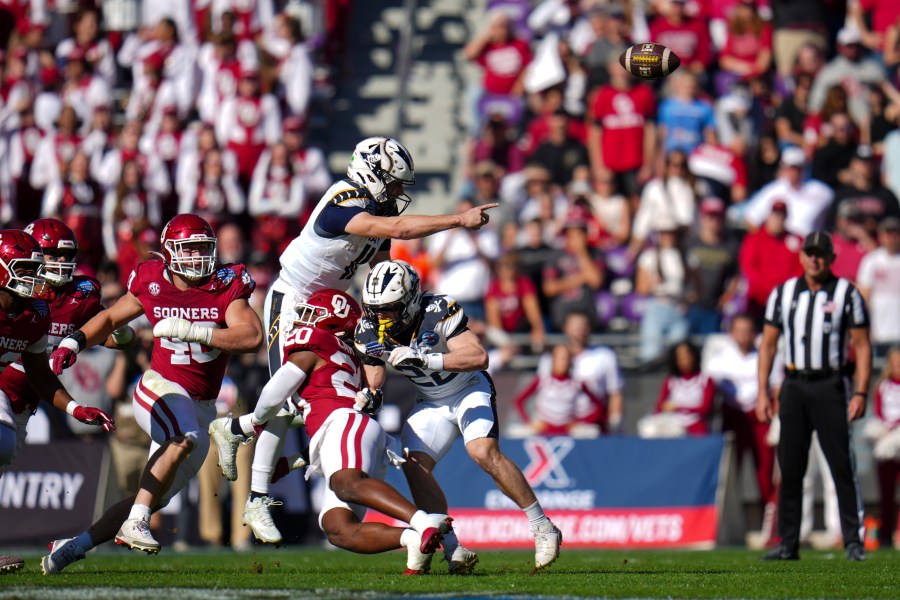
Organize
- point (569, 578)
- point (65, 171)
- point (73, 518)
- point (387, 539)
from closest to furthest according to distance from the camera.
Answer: point (387, 539) → point (569, 578) → point (73, 518) → point (65, 171)

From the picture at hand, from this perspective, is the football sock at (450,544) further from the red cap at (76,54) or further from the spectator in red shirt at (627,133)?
the red cap at (76,54)

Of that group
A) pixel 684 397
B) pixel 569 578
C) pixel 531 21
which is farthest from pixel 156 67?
pixel 569 578

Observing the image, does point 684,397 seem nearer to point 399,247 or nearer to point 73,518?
point 399,247

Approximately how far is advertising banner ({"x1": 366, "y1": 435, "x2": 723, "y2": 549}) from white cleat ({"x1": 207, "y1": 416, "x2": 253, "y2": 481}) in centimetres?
459

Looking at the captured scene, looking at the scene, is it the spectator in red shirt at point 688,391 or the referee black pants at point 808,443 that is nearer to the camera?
the referee black pants at point 808,443

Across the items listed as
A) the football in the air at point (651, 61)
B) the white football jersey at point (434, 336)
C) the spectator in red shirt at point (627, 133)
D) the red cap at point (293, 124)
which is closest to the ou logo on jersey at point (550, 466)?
the spectator in red shirt at point (627, 133)

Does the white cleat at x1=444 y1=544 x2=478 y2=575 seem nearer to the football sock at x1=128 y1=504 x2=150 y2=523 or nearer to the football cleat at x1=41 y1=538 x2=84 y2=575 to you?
the football sock at x1=128 y1=504 x2=150 y2=523

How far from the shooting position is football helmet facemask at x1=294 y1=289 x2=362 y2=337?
9609 mm

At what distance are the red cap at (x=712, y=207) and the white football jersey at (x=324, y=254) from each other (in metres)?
6.51


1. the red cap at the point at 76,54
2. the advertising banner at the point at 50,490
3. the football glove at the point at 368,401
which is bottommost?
the advertising banner at the point at 50,490

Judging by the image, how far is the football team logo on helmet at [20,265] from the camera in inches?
366

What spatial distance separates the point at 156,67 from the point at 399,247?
487 cm

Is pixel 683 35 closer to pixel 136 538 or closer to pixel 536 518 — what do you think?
pixel 536 518

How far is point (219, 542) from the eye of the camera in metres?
14.5
